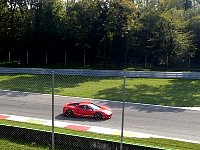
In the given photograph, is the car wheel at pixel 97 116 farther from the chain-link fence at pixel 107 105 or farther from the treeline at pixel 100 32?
the treeline at pixel 100 32

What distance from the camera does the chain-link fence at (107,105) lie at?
46.8 feet

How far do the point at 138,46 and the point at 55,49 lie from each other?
11079 millimetres

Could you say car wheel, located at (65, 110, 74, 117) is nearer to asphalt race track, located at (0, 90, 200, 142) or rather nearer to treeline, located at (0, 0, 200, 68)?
asphalt race track, located at (0, 90, 200, 142)

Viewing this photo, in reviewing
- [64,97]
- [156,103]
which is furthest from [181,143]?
[64,97]

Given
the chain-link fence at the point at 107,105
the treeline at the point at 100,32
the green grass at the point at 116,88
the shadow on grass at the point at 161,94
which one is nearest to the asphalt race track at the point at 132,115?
the chain-link fence at the point at 107,105

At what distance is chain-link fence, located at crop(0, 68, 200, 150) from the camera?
46.8 ft

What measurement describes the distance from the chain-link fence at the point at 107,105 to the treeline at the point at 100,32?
766 cm

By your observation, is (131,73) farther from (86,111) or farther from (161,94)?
(86,111)

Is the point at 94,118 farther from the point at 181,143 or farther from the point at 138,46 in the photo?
the point at 138,46

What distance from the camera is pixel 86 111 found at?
19891mm

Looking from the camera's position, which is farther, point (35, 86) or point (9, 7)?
point (9, 7)

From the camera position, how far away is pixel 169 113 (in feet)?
Result: 71.4

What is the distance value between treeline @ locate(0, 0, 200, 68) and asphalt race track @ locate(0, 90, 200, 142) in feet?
60.3

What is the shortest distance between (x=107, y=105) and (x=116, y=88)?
5789 millimetres
